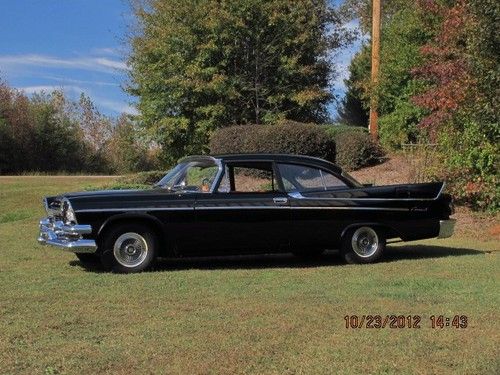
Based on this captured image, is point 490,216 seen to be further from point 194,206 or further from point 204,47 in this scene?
point 204,47

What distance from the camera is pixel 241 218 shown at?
9102 mm

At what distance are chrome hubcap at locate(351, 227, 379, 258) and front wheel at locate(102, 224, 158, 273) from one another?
9.05 ft

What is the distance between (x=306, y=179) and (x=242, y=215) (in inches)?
44.5

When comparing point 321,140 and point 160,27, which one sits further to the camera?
point 160,27

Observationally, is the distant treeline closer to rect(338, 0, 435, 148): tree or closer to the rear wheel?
rect(338, 0, 435, 148): tree

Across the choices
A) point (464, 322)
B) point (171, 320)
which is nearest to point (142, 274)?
point (171, 320)

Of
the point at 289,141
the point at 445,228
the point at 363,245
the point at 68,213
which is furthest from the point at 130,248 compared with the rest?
the point at 289,141

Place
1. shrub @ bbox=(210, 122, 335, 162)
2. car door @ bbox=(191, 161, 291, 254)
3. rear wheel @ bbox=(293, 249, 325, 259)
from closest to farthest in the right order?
car door @ bbox=(191, 161, 291, 254) < rear wheel @ bbox=(293, 249, 325, 259) < shrub @ bbox=(210, 122, 335, 162)

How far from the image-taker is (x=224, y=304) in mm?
6816

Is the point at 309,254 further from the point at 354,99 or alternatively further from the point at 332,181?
the point at 354,99

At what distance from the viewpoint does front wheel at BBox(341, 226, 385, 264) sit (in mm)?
9609

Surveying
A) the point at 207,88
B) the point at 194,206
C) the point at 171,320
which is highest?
→ the point at 207,88

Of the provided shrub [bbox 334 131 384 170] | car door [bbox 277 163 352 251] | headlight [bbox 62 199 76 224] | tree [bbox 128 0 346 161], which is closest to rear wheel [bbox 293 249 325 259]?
car door [bbox 277 163 352 251]

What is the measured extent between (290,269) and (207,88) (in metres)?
16.3
